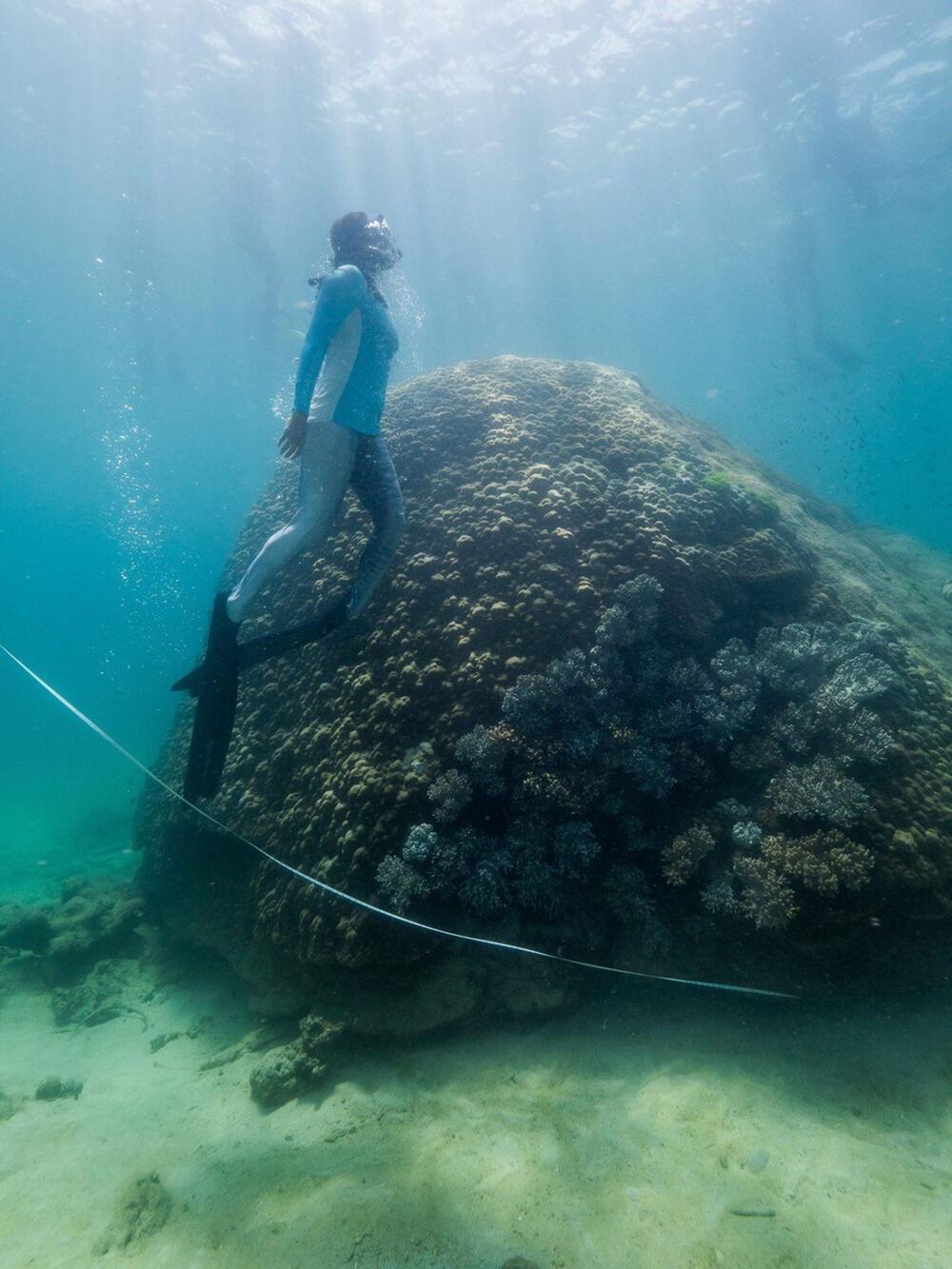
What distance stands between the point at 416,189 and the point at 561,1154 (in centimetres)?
3326

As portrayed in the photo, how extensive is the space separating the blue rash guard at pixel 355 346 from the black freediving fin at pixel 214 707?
1.87 metres

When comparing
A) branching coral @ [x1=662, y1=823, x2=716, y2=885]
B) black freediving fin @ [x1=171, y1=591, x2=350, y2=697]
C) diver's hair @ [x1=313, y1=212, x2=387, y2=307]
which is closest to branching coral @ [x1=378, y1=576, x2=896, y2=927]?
branching coral @ [x1=662, y1=823, x2=716, y2=885]

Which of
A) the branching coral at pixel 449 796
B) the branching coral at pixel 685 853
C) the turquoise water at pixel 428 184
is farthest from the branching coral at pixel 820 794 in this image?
the turquoise water at pixel 428 184

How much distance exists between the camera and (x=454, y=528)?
652 centimetres

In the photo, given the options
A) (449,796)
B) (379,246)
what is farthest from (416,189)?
A: (449,796)

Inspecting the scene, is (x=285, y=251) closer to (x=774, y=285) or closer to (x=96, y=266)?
(x=96, y=266)

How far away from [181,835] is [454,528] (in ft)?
16.2

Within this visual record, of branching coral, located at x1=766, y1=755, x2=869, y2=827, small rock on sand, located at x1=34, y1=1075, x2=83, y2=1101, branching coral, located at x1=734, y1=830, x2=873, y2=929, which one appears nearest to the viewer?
branching coral, located at x1=734, y1=830, x2=873, y2=929

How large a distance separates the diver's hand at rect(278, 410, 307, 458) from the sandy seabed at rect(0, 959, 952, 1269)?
522 cm

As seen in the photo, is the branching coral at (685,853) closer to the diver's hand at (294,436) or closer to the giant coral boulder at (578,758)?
the giant coral boulder at (578,758)

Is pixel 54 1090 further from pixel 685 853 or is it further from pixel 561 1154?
pixel 685 853

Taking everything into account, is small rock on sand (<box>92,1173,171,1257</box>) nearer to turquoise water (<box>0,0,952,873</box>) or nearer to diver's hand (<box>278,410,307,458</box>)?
diver's hand (<box>278,410,307,458</box>)

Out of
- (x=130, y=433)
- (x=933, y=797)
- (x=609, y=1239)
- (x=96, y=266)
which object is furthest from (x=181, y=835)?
(x=130, y=433)

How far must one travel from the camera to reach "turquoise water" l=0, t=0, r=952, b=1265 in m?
18.9
